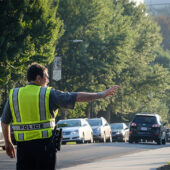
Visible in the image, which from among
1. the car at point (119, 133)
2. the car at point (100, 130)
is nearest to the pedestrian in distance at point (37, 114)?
the car at point (100, 130)

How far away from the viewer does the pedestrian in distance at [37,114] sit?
6035 mm

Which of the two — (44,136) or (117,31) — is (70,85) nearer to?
(117,31)

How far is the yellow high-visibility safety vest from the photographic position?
20.1 feet

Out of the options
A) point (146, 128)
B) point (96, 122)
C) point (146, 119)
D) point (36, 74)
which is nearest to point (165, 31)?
point (96, 122)

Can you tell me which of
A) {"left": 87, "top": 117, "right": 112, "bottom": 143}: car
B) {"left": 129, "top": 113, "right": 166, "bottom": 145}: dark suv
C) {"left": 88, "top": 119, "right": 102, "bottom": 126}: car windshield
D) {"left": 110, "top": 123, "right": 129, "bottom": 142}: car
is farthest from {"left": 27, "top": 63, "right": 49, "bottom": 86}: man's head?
{"left": 110, "top": 123, "right": 129, "bottom": 142}: car

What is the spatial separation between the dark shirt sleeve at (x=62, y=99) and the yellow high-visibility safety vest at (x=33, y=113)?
0.17 feet

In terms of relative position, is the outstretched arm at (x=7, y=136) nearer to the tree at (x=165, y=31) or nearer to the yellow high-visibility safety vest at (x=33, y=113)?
the yellow high-visibility safety vest at (x=33, y=113)

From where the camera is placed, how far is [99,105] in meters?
52.0

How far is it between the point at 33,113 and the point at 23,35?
2505 centimetres

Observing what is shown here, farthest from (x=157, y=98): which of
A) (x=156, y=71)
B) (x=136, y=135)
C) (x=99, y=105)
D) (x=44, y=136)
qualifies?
(x=44, y=136)

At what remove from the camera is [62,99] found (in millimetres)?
6043

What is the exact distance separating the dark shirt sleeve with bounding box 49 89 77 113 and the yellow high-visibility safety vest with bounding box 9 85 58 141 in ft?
0.17

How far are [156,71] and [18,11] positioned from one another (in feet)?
101

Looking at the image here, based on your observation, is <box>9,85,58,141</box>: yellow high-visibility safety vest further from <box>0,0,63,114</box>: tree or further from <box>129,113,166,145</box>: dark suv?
<box>129,113,166,145</box>: dark suv
